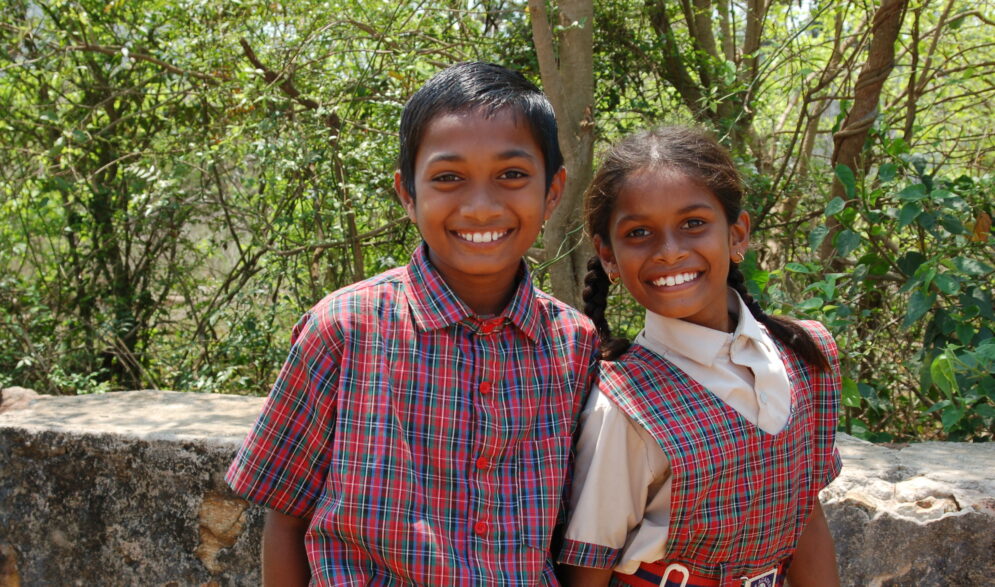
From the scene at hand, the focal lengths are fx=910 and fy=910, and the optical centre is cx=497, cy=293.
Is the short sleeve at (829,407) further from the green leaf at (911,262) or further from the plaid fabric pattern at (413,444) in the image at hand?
the green leaf at (911,262)

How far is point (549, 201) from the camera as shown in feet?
5.08

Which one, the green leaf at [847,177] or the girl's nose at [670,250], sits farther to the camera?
the green leaf at [847,177]

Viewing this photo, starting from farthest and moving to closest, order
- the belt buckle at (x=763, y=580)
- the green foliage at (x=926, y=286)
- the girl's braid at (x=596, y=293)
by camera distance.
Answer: the green foliage at (x=926, y=286)
the girl's braid at (x=596, y=293)
the belt buckle at (x=763, y=580)

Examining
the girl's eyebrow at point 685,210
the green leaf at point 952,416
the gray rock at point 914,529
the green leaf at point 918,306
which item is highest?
the girl's eyebrow at point 685,210

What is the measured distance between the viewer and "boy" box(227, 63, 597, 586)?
1349 millimetres

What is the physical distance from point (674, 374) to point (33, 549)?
1.56 metres

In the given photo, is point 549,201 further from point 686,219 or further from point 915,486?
point 915,486

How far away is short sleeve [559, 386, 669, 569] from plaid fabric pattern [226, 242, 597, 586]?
0.15ft

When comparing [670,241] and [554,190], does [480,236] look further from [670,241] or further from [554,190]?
[670,241]

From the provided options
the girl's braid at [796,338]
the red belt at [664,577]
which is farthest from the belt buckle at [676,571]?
the girl's braid at [796,338]

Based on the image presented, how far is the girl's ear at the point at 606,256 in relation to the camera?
65.0 inches

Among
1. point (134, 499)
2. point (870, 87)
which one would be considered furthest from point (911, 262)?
point (134, 499)

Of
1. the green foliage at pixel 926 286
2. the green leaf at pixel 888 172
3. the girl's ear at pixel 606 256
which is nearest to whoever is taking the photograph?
the girl's ear at pixel 606 256

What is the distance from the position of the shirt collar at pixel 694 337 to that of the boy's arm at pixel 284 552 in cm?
68
